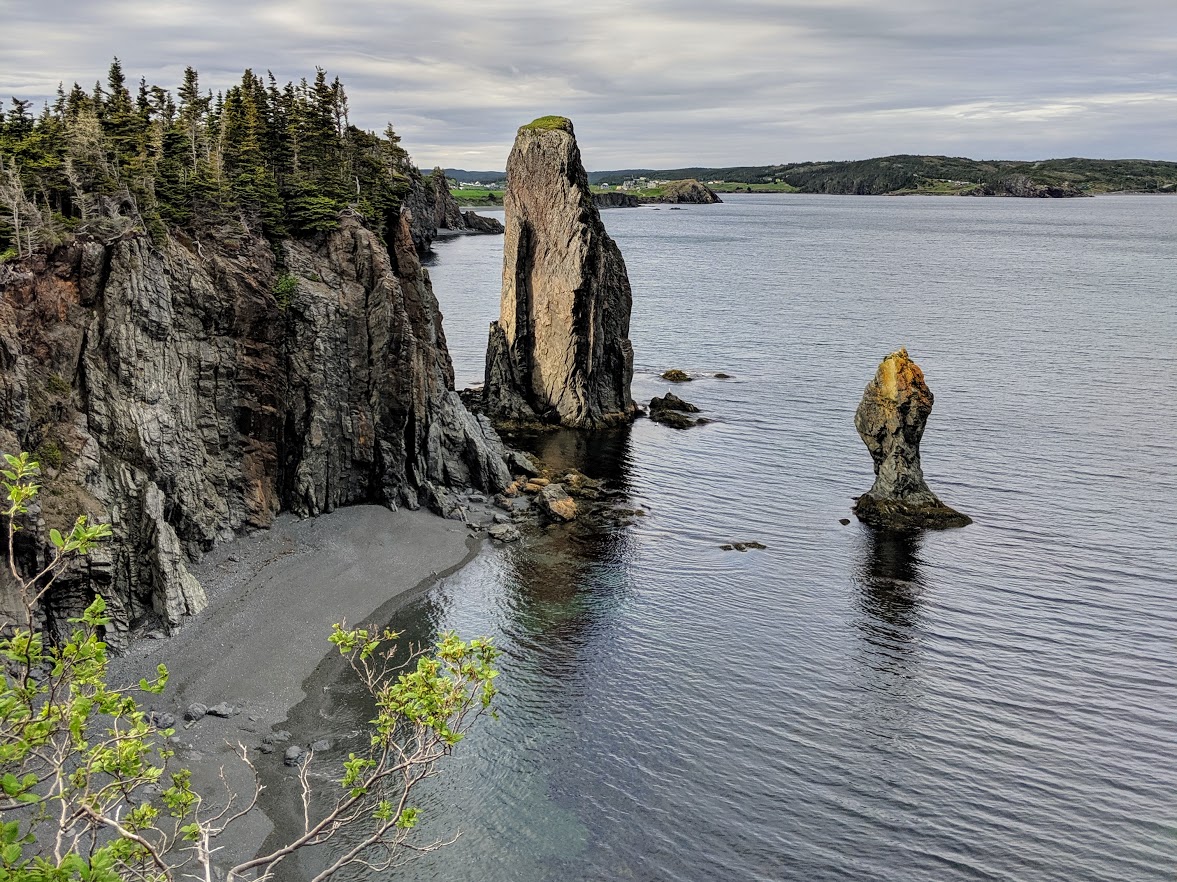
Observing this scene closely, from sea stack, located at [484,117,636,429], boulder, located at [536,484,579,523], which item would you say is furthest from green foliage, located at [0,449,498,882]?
sea stack, located at [484,117,636,429]

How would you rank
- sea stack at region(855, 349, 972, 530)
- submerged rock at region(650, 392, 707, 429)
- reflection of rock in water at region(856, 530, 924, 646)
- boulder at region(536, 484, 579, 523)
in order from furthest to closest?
submerged rock at region(650, 392, 707, 429) → boulder at region(536, 484, 579, 523) → sea stack at region(855, 349, 972, 530) → reflection of rock in water at region(856, 530, 924, 646)

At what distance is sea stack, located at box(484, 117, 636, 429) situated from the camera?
8062 centimetres

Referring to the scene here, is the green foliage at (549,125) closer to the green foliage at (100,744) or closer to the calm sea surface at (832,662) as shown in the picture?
the calm sea surface at (832,662)

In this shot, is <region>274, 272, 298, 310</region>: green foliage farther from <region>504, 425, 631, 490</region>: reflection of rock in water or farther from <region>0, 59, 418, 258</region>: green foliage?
<region>504, 425, 631, 490</region>: reflection of rock in water

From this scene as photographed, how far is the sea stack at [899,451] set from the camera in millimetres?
57812

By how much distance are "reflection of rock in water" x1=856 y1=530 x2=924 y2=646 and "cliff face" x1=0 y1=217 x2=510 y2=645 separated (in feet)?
80.4

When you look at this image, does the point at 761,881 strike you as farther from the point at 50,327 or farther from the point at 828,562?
the point at 50,327

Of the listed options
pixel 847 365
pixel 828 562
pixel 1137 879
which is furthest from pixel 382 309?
pixel 847 365

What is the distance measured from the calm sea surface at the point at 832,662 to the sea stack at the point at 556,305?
20.5ft

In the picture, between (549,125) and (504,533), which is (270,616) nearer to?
(504,533)

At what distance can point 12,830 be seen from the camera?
10.2 meters

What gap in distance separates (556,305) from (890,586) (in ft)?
139

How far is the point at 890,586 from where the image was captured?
→ 4956 cm

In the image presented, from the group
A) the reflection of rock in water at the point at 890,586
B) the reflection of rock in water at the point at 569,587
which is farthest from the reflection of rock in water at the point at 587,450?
the reflection of rock in water at the point at 890,586
